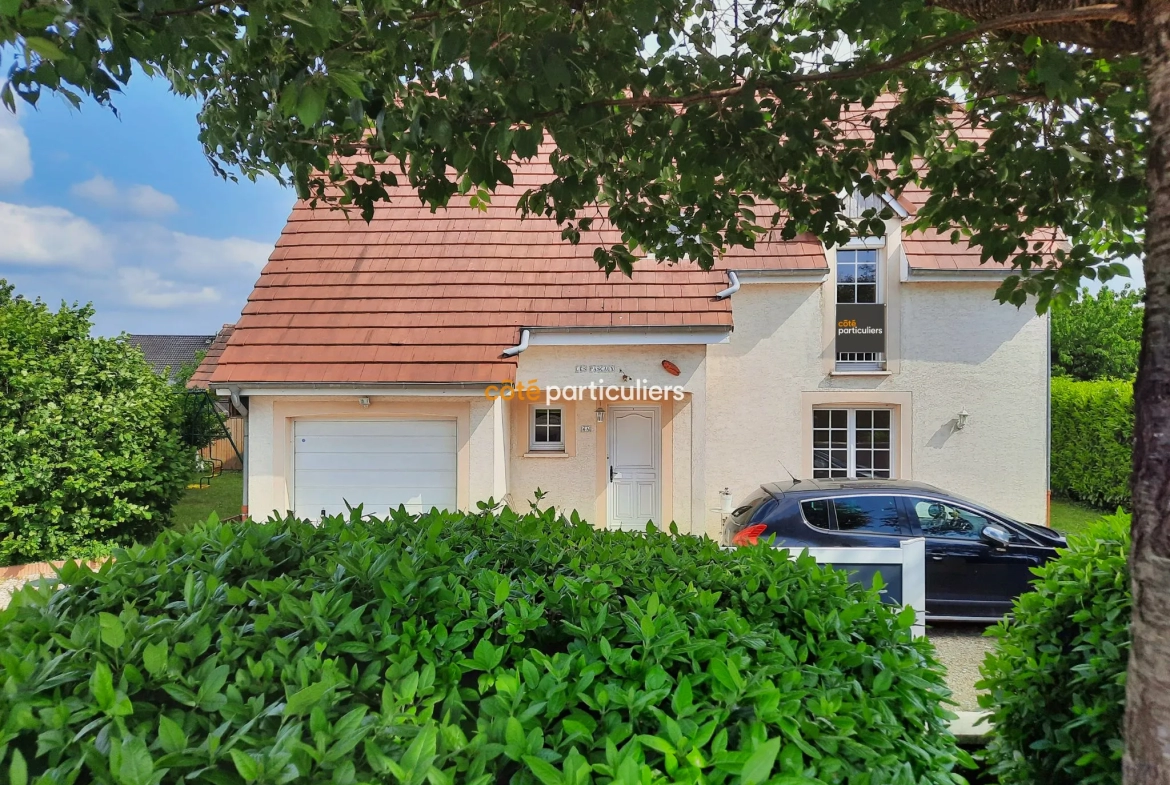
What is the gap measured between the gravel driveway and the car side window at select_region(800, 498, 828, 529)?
1.43m

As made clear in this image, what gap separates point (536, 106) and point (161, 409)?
28.8 feet

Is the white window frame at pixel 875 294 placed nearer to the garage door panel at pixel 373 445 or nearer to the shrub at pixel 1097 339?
the garage door panel at pixel 373 445

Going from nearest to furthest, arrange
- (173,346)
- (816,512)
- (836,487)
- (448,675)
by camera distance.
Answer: (448,675) < (816,512) < (836,487) < (173,346)

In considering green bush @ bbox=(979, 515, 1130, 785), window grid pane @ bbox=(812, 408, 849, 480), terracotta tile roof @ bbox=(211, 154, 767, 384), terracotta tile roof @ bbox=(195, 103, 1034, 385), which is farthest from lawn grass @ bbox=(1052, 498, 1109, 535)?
green bush @ bbox=(979, 515, 1130, 785)

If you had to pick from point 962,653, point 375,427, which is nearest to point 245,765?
point 962,653

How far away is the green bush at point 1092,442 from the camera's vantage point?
13062 millimetres

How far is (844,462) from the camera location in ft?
34.7

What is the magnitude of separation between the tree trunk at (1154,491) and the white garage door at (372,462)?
7.53m

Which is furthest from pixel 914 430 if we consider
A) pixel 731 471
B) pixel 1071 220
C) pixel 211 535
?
pixel 211 535

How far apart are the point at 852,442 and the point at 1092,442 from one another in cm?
771

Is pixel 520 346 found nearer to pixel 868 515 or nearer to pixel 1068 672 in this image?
pixel 868 515

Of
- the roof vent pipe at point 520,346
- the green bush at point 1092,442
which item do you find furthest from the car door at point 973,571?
the green bush at point 1092,442

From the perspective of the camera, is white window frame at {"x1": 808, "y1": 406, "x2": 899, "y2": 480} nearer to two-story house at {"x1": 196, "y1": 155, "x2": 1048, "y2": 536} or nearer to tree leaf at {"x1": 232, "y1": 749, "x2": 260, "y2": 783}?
two-story house at {"x1": 196, "y1": 155, "x2": 1048, "y2": 536}

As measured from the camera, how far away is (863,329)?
1044 cm
